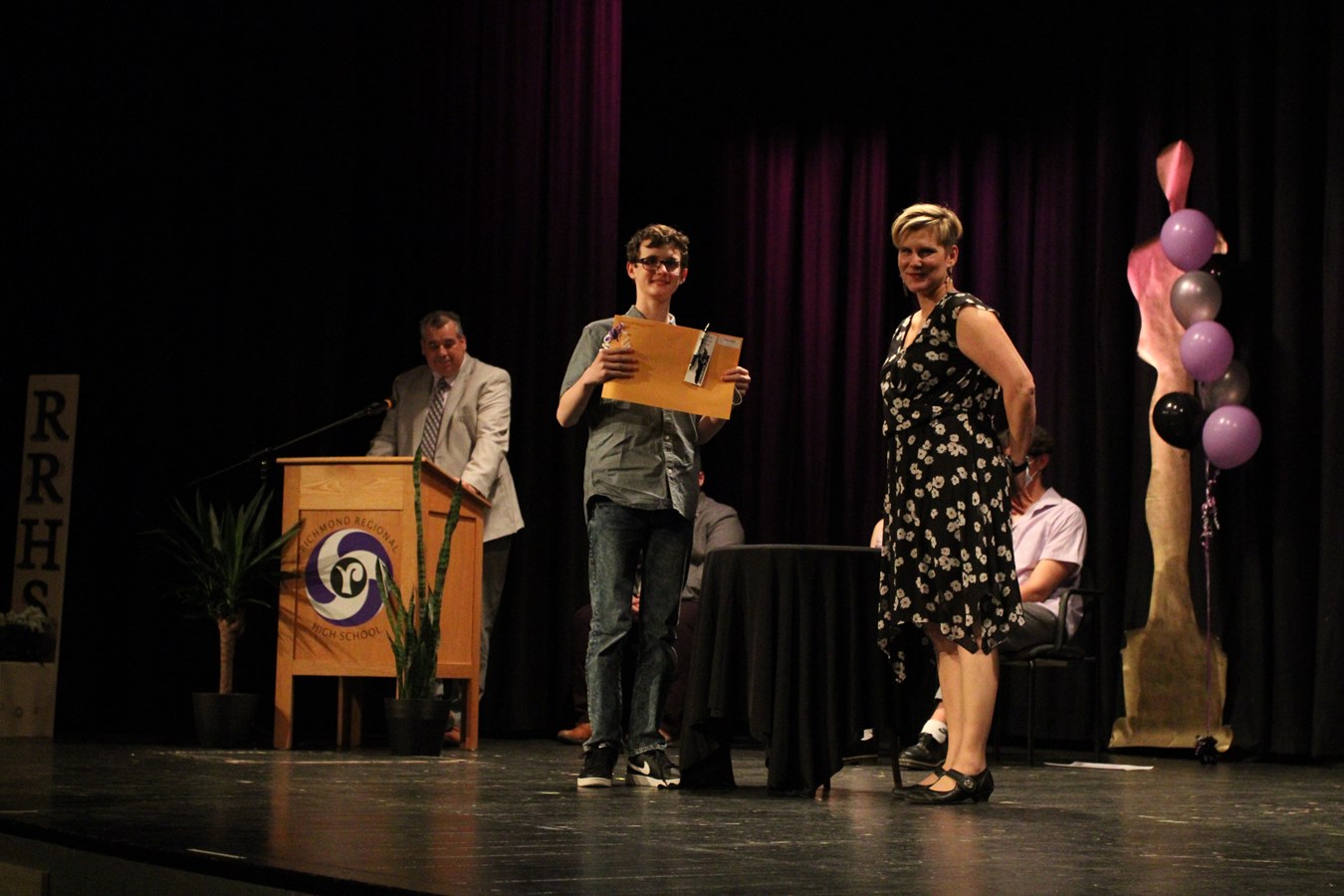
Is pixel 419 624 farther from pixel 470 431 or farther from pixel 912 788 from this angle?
pixel 912 788

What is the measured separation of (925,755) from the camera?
5.09 m

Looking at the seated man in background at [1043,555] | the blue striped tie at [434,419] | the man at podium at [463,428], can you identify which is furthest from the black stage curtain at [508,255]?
the seated man in background at [1043,555]

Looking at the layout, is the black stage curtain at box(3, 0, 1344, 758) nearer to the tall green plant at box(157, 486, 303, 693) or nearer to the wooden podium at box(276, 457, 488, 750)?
the tall green plant at box(157, 486, 303, 693)

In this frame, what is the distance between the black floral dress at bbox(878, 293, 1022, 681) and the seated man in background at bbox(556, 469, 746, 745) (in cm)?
249

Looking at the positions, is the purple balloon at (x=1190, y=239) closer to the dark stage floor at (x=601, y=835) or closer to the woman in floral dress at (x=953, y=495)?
the dark stage floor at (x=601, y=835)

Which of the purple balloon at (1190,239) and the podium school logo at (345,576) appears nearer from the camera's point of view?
the podium school logo at (345,576)

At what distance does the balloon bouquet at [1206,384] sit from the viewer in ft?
19.0

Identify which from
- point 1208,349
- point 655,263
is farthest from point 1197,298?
point 655,263

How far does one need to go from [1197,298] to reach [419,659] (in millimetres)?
3159

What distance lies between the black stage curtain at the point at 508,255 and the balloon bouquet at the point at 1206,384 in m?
0.18

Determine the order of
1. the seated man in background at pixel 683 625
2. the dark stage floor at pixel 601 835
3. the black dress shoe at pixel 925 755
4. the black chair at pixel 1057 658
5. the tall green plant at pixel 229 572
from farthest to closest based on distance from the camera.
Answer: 1. the seated man in background at pixel 683 625
2. the black chair at pixel 1057 658
3. the tall green plant at pixel 229 572
4. the black dress shoe at pixel 925 755
5. the dark stage floor at pixel 601 835

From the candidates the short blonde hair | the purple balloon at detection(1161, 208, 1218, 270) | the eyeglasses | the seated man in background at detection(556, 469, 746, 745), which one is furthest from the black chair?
the eyeglasses

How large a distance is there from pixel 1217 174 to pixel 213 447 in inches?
164

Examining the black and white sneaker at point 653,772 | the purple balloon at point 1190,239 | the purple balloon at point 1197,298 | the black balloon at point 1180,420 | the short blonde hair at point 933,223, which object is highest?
the purple balloon at point 1190,239
